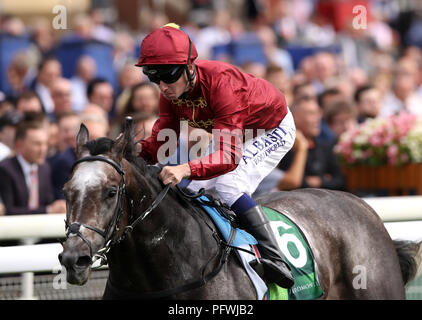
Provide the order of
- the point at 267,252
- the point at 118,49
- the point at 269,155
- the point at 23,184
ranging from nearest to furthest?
the point at 267,252, the point at 269,155, the point at 23,184, the point at 118,49

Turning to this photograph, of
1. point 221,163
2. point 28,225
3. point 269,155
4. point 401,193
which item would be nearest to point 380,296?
point 269,155

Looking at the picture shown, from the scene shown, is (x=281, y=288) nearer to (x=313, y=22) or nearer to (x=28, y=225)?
(x=28, y=225)

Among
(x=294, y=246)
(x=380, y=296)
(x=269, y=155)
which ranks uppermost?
(x=269, y=155)

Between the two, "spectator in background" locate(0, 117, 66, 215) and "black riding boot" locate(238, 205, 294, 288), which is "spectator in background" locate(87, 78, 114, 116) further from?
"black riding boot" locate(238, 205, 294, 288)

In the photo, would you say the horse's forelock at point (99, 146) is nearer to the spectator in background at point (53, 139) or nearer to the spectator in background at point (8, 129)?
the spectator in background at point (8, 129)

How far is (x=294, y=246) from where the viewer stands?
156 inches

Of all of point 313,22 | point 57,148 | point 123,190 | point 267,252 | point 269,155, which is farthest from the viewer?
point 313,22

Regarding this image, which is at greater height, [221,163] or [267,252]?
[221,163]

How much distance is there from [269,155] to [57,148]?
2.99 m

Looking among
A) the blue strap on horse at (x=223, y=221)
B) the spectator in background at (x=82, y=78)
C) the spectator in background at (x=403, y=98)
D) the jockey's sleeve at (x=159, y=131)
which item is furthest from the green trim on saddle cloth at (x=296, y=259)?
the spectator in background at (x=403, y=98)

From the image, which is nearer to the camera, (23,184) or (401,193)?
(23,184)

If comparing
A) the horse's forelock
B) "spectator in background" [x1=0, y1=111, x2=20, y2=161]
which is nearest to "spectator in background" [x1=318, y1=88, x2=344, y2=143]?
"spectator in background" [x1=0, y1=111, x2=20, y2=161]

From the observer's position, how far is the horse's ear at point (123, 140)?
3291 mm

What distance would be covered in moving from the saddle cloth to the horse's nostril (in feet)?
2.88
